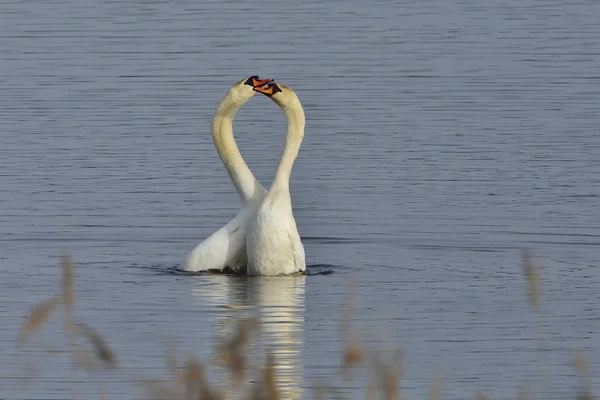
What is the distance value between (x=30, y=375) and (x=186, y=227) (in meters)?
5.64

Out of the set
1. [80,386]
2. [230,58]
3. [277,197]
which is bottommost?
[80,386]

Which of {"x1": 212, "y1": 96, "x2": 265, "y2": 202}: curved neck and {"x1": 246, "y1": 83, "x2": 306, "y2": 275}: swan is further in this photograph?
{"x1": 212, "y1": 96, "x2": 265, "y2": 202}: curved neck

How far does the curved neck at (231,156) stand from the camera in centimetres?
1315

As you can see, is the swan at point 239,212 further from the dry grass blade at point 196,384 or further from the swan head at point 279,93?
the dry grass blade at point 196,384

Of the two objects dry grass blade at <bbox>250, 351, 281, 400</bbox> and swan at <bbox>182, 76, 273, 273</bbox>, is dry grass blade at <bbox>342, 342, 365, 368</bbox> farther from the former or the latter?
swan at <bbox>182, 76, 273, 273</bbox>

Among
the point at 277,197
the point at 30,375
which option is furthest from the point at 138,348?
the point at 277,197

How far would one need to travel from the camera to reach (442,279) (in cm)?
1261

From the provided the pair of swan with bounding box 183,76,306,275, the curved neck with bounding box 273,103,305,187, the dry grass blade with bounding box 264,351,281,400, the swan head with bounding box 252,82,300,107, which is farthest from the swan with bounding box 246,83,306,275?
the dry grass blade with bounding box 264,351,281,400

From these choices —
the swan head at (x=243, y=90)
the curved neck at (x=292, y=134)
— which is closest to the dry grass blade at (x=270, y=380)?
the curved neck at (x=292, y=134)

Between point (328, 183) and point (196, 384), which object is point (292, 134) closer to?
point (328, 183)

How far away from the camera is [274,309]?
1144cm

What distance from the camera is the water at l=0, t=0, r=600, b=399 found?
1041 centimetres

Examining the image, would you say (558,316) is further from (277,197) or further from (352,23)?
(352,23)

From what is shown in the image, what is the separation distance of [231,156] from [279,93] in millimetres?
699
